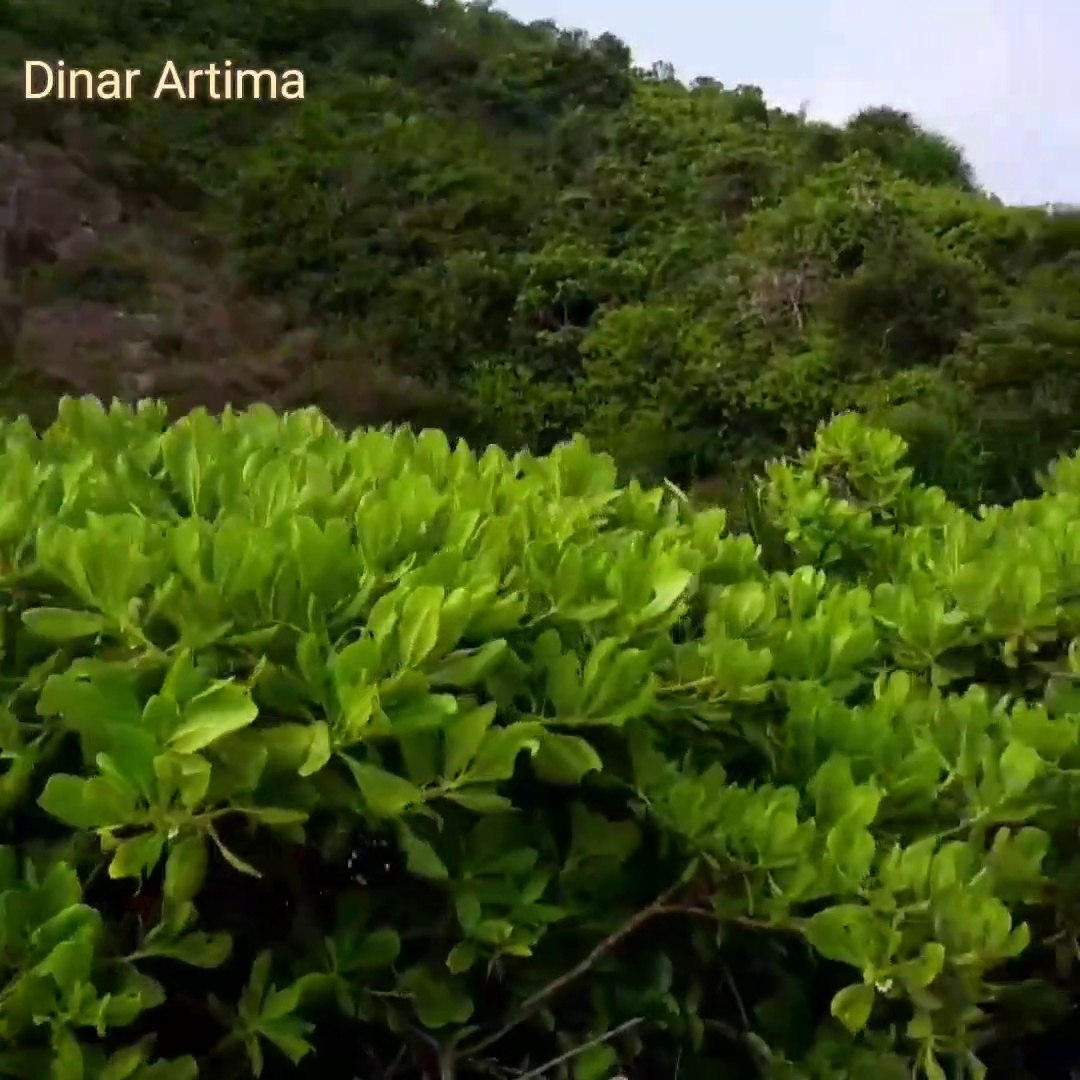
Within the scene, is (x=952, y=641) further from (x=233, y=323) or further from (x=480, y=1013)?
(x=233, y=323)

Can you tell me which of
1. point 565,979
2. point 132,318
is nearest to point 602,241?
point 132,318

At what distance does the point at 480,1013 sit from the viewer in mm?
1181

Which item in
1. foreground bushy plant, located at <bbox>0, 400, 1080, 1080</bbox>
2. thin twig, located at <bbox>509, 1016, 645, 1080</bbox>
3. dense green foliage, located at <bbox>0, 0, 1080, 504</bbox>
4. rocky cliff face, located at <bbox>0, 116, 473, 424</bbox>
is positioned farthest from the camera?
dense green foliage, located at <bbox>0, 0, 1080, 504</bbox>

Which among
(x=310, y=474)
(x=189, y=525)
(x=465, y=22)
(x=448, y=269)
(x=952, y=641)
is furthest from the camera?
(x=465, y=22)

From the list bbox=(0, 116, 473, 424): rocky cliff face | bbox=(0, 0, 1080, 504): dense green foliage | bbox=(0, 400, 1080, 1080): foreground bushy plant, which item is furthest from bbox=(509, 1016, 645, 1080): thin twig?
bbox=(0, 0, 1080, 504): dense green foliage

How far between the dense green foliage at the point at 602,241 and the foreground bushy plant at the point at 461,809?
4.71 m

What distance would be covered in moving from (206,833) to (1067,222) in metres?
8.05

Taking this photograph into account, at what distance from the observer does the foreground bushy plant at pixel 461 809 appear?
98 cm

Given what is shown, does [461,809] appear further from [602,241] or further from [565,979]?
[602,241]

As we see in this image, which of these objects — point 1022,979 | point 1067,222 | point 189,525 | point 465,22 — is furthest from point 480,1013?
point 465,22

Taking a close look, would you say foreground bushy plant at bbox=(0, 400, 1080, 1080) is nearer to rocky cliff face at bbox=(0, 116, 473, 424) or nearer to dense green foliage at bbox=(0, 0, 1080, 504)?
rocky cliff face at bbox=(0, 116, 473, 424)

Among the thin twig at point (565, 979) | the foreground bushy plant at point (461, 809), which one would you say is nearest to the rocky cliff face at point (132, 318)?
the foreground bushy plant at point (461, 809)

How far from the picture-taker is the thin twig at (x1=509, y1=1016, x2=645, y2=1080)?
1114mm

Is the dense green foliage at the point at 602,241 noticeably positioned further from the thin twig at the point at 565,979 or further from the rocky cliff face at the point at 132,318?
the thin twig at the point at 565,979
